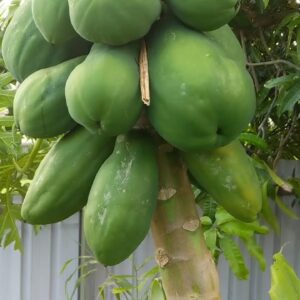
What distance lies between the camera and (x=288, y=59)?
164 cm

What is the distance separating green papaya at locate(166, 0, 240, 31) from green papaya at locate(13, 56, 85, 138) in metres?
0.13

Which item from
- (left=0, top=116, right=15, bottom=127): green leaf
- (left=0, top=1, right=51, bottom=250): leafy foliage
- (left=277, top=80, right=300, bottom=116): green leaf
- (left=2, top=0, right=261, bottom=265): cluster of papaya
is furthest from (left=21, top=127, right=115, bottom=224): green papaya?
(left=277, top=80, right=300, bottom=116): green leaf

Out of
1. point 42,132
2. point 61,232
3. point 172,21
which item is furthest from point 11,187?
point 61,232

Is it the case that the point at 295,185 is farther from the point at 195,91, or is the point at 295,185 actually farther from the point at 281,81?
the point at 195,91

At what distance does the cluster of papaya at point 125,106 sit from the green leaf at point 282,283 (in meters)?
0.23

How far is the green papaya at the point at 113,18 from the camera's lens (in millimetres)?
552

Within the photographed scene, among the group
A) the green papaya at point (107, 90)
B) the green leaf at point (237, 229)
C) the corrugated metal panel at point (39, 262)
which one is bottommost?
the corrugated metal panel at point (39, 262)

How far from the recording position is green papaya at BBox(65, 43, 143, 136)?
0.56m

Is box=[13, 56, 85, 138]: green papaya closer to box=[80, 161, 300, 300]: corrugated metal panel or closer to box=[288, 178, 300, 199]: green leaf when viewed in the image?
box=[288, 178, 300, 199]: green leaf

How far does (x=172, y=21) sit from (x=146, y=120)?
4.2 inches

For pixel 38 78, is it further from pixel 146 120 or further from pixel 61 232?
pixel 61 232

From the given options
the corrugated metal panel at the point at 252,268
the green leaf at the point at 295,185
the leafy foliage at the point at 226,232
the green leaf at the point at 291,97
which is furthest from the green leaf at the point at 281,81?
the corrugated metal panel at the point at 252,268

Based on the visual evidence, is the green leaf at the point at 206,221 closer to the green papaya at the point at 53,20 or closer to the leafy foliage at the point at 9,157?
the leafy foliage at the point at 9,157

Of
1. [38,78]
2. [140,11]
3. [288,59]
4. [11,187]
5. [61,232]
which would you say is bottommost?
[61,232]
